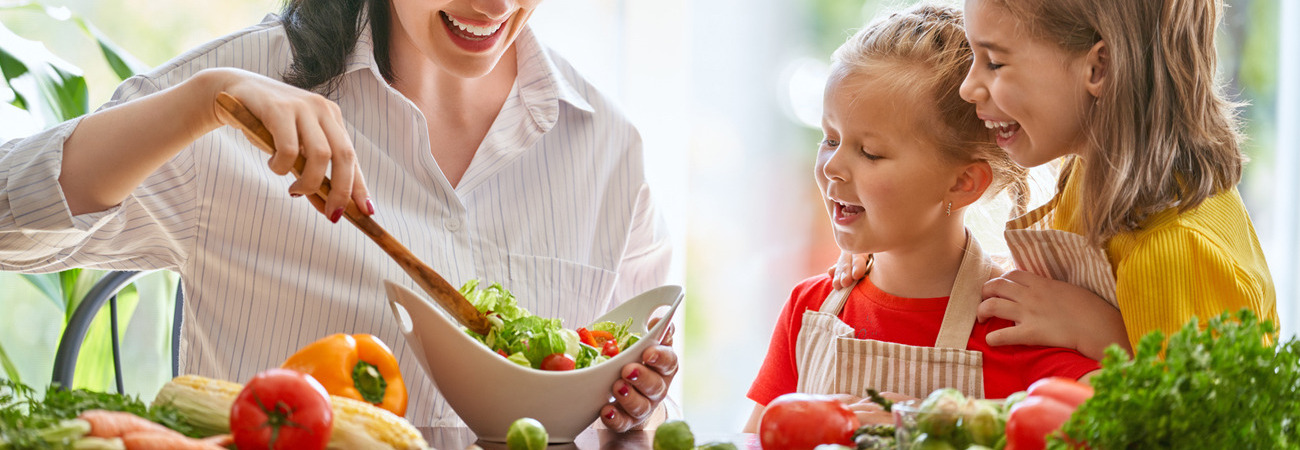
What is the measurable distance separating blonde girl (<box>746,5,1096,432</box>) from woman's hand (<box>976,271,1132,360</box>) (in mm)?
53

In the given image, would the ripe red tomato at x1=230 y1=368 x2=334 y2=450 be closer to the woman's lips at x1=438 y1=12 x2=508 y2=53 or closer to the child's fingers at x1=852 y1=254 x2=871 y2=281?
the woman's lips at x1=438 y1=12 x2=508 y2=53

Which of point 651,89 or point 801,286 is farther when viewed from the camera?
point 651,89

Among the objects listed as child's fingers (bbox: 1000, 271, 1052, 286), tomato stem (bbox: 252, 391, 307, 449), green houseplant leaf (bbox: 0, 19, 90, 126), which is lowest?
tomato stem (bbox: 252, 391, 307, 449)

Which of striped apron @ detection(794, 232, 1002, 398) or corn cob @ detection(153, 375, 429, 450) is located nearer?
corn cob @ detection(153, 375, 429, 450)

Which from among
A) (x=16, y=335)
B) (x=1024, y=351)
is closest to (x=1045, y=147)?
(x=1024, y=351)

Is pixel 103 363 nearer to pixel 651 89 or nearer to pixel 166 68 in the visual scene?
pixel 166 68

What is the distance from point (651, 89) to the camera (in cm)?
302

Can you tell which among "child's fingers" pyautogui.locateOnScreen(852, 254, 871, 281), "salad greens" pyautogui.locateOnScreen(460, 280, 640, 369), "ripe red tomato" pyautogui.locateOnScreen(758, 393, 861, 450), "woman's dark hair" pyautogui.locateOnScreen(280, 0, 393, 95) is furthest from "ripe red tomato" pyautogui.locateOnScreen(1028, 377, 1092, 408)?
"woman's dark hair" pyautogui.locateOnScreen(280, 0, 393, 95)

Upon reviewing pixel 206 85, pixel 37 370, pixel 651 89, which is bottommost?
pixel 37 370

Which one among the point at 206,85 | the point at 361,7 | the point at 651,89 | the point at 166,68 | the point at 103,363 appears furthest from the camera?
the point at 651,89

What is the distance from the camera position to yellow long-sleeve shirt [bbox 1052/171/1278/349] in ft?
3.78

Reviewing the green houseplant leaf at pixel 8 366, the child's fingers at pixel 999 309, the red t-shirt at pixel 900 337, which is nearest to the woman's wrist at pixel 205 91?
the red t-shirt at pixel 900 337

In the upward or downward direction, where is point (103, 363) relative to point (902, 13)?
downward

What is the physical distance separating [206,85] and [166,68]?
0.41 metres
